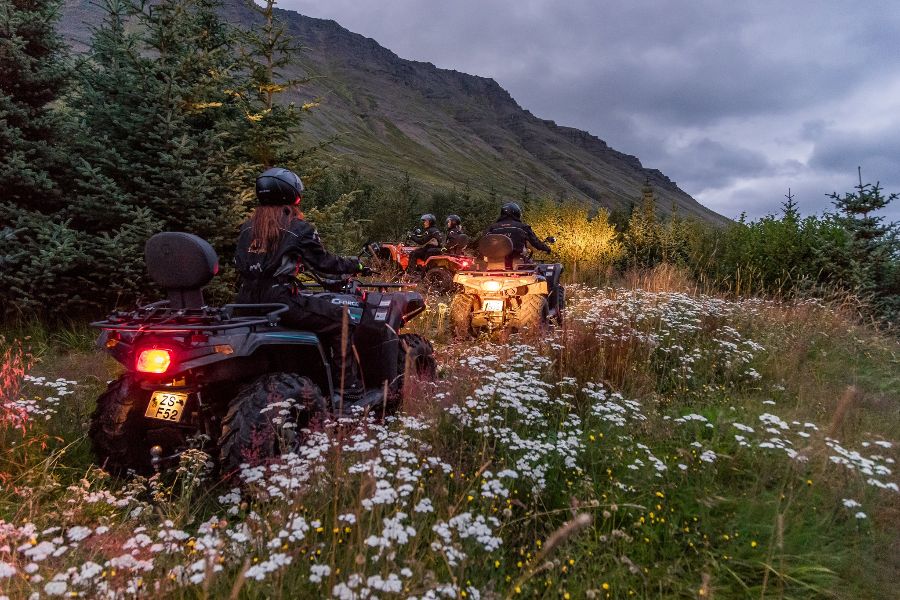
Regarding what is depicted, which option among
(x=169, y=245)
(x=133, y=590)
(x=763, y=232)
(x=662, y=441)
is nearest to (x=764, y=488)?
(x=662, y=441)

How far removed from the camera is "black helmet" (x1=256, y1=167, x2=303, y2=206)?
389 cm

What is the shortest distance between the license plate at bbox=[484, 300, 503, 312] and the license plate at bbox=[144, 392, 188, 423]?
502cm

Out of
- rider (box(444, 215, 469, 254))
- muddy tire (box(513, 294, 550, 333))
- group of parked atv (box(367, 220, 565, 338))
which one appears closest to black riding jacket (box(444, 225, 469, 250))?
rider (box(444, 215, 469, 254))

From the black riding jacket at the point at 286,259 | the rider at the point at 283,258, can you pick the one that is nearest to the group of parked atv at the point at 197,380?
the rider at the point at 283,258

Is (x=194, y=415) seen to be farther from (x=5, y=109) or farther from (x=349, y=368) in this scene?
(x=5, y=109)

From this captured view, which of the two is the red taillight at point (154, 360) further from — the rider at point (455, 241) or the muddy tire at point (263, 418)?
the rider at point (455, 241)

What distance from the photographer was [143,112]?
23.6 feet

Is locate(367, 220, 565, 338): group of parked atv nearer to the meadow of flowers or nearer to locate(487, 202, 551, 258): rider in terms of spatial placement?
locate(487, 202, 551, 258): rider

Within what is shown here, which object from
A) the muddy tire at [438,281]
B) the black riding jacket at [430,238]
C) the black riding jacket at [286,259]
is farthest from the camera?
the black riding jacket at [430,238]

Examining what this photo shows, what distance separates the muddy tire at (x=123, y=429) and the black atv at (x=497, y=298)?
16.2 ft

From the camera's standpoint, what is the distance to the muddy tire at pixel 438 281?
42.0 ft

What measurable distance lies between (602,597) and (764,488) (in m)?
1.38

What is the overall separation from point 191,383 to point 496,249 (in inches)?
211

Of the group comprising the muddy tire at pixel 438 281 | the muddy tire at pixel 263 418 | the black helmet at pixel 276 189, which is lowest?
the muddy tire at pixel 263 418
